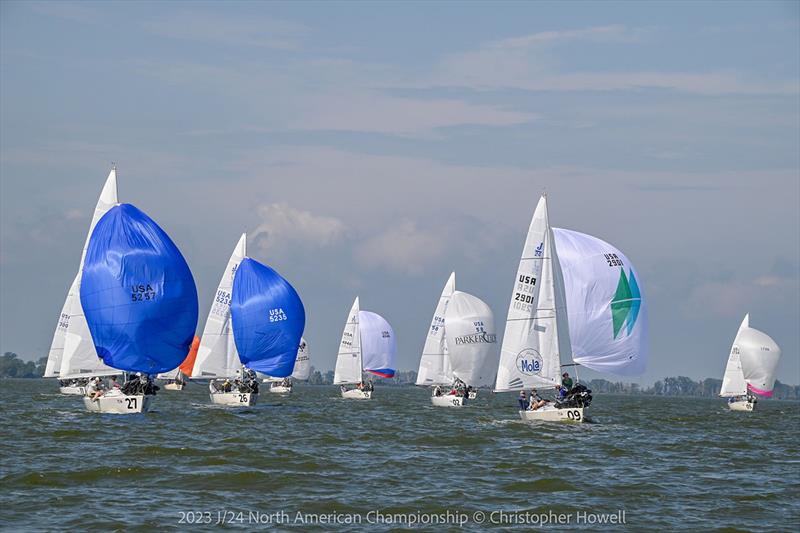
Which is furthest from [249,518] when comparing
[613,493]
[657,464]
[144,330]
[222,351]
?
[222,351]

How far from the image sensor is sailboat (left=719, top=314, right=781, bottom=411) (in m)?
85.9

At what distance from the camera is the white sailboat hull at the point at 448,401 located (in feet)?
218

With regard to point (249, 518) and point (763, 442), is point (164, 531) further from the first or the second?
point (763, 442)

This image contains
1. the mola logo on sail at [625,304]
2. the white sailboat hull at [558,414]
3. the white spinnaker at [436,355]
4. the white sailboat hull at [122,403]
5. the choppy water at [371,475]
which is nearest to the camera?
the choppy water at [371,475]

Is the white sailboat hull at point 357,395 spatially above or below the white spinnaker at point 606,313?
below

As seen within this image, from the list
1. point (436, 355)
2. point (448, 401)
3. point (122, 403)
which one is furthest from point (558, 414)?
point (436, 355)

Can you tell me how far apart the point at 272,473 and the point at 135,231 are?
Answer: 17.6m

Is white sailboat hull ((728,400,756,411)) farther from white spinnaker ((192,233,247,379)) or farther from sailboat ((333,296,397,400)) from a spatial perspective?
white spinnaker ((192,233,247,379))

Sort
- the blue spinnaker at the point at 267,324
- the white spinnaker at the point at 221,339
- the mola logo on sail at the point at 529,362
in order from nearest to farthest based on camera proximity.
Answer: the mola logo on sail at the point at 529,362, the blue spinnaker at the point at 267,324, the white spinnaker at the point at 221,339

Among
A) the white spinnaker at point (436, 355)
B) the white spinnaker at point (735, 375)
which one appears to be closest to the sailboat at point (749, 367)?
the white spinnaker at point (735, 375)

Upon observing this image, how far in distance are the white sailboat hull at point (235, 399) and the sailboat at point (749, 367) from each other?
46408 mm

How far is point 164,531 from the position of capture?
18.9 meters

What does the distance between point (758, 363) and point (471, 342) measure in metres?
29.9

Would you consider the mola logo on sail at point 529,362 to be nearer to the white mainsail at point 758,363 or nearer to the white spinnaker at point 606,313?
the white spinnaker at point 606,313
